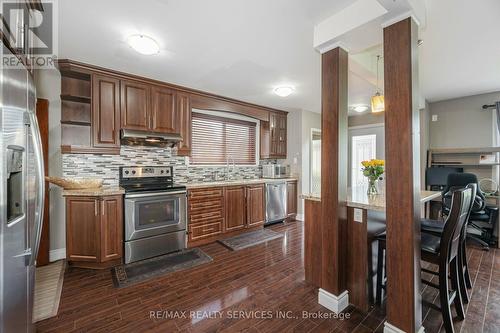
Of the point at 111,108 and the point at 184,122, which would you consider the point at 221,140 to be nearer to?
the point at 184,122

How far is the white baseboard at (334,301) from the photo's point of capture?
1.92 meters

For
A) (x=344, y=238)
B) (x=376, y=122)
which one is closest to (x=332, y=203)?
(x=344, y=238)

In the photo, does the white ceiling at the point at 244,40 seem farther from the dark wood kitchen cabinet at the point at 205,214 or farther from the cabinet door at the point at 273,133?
the dark wood kitchen cabinet at the point at 205,214

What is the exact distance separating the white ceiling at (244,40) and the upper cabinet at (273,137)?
4.81 feet

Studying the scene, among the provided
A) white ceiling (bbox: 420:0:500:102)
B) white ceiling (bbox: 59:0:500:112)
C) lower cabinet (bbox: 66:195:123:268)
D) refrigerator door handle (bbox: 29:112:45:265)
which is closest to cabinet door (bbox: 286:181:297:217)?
white ceiling (bbox: 59:0:500:112)

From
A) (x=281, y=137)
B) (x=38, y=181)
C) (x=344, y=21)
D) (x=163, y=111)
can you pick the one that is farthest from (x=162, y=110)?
(x=281, y=137)

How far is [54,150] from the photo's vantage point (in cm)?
286

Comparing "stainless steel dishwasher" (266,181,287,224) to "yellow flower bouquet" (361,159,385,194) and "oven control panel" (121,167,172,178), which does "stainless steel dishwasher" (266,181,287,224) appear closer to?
"oven control panel" (121,167,172,178)

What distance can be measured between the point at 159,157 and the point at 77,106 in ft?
4.07

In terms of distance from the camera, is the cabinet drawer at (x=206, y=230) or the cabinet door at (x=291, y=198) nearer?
the cabinet drawer at (x=206, y=230)

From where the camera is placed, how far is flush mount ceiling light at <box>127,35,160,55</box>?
2.14 meters

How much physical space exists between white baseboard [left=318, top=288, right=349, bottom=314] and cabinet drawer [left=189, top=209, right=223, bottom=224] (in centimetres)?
197

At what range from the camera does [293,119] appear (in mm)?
5148

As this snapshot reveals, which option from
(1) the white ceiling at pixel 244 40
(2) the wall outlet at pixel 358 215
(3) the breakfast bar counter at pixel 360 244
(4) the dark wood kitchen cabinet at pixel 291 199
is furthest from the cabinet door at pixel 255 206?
(2) the wall outlet at pixel 358 215
